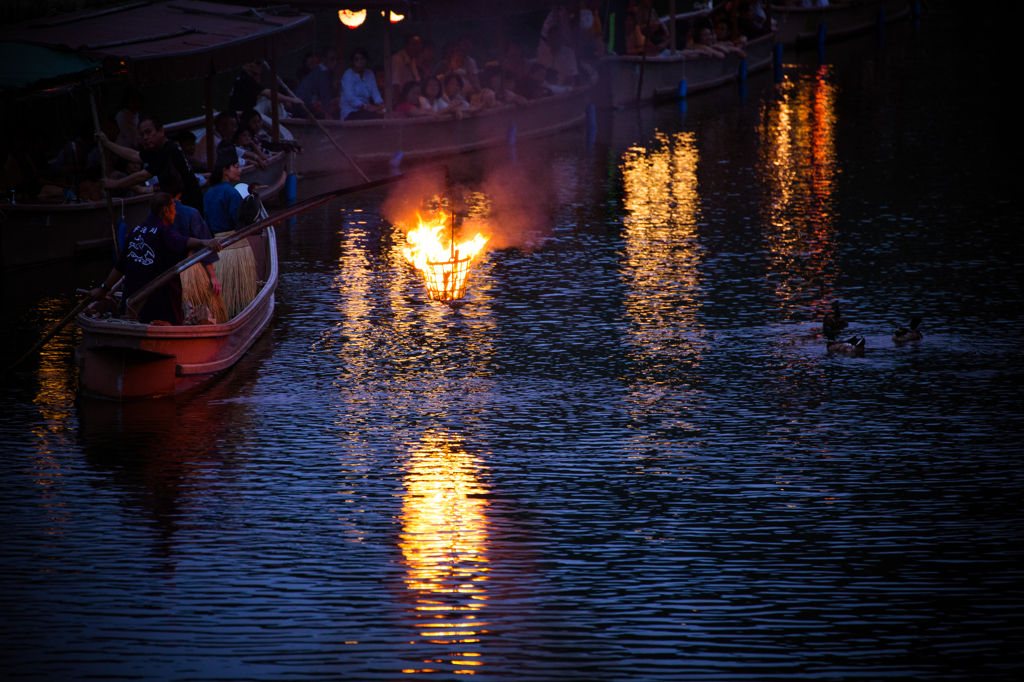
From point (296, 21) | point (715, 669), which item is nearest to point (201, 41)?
point (296, 21)

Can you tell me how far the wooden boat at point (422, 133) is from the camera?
22.8 meters

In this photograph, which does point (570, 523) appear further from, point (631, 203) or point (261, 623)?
point (631, 203)

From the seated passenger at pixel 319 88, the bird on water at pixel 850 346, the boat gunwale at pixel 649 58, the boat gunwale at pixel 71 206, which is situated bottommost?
the bird on water at pixel 850 346

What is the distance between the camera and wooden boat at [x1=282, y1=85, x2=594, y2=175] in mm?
22812

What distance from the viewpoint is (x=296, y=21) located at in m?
21.0

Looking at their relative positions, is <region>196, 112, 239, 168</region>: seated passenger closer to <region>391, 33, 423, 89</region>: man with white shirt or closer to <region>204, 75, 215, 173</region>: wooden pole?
<region>204, 75, 215, 173</region>: wooden pole

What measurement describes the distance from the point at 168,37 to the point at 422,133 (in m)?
7.30

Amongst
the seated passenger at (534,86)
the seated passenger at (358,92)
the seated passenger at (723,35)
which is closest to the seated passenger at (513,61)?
the seated passenger at (534,86)

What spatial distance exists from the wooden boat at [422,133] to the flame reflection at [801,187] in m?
4.64

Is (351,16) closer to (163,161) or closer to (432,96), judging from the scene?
(432,96)

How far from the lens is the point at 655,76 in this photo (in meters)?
31.8

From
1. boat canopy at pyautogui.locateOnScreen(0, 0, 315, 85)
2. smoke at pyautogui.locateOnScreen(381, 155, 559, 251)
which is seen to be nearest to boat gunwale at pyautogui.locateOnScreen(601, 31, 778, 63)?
smoke at pyautogui.locateOnScreen(381, 155, 559, 251)

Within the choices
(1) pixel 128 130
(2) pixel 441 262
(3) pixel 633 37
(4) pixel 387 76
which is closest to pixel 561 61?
(3) pixel 633 37

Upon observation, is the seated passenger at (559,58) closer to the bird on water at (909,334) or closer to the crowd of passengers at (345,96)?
the crowd of passengers at (345,96)
